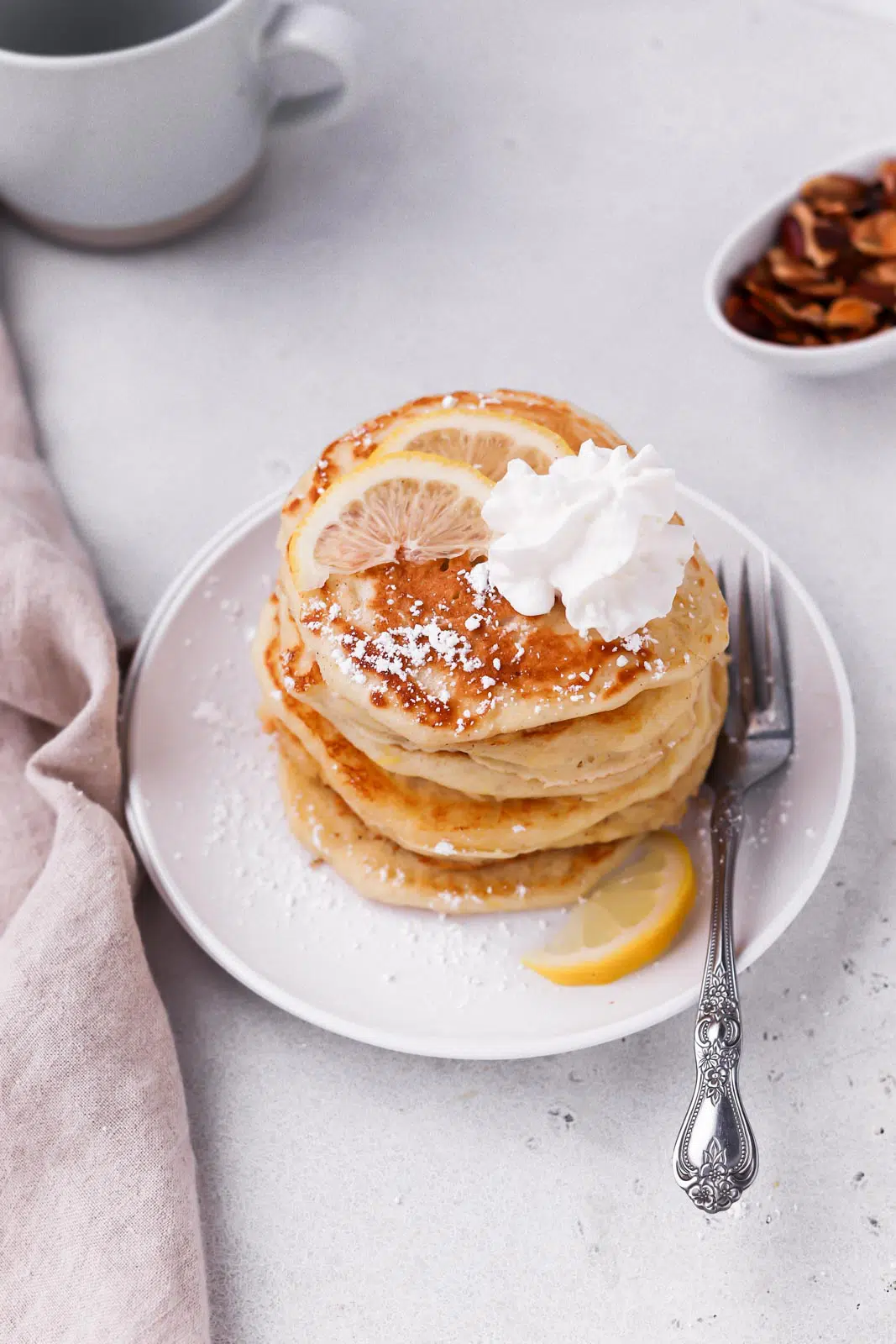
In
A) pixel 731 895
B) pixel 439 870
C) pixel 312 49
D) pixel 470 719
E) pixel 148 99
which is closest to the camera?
pixel 470 719

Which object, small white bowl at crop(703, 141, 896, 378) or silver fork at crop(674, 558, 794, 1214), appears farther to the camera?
small white bowl at crop(703, 141, 896, 378)

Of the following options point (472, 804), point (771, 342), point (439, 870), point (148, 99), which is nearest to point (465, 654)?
point (472, 804)

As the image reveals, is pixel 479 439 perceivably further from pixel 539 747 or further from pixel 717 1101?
pixel 717 1101

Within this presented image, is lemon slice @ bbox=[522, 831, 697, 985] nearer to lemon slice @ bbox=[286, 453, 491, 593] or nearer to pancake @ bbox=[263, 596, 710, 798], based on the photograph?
pancake @ bbox=[263, 596, 710, 798]

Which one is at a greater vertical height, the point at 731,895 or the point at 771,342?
the point at 771,342

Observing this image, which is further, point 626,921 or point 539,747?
point 626,921

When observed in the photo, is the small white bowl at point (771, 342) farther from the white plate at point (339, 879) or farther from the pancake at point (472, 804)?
the pancake at point (472, 804)

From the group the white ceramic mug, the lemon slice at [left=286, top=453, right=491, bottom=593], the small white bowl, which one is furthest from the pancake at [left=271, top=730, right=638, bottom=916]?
the white ceramic mug

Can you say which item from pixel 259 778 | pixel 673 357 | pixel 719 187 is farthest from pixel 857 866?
pixel 719 187
